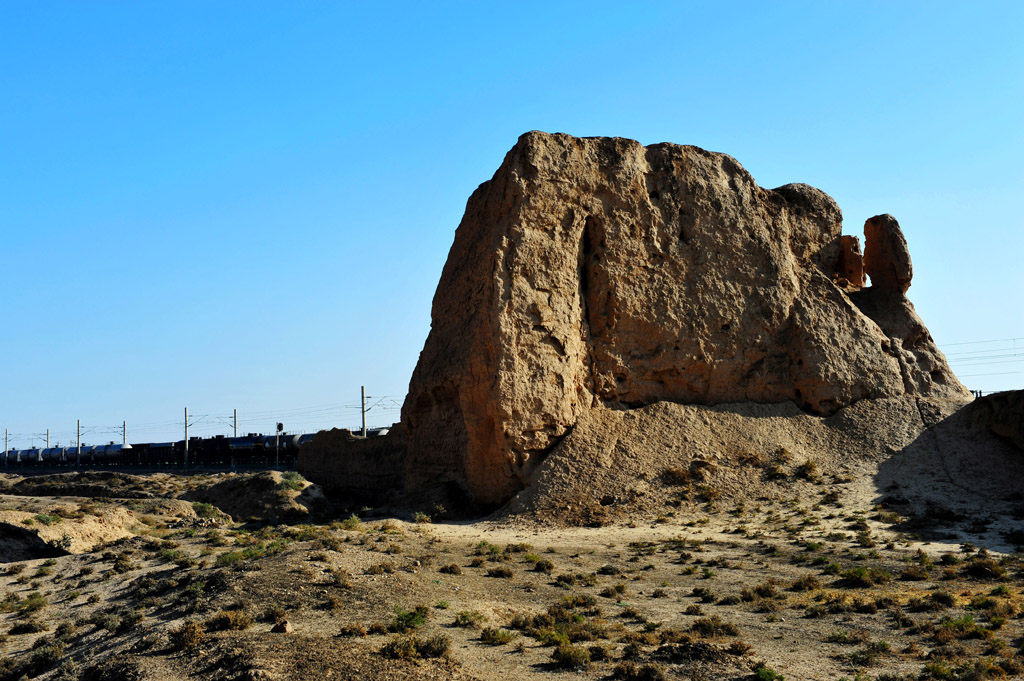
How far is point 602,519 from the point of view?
72.5 ft

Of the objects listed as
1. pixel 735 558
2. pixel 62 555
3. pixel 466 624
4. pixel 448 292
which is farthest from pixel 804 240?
pixel 62 555

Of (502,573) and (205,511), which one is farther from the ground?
(205,511)

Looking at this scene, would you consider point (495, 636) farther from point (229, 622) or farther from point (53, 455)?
→ point (53, 455)

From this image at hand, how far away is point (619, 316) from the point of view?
26.0 metres

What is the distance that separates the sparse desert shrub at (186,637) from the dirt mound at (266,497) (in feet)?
47.0

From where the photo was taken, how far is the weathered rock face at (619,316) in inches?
950

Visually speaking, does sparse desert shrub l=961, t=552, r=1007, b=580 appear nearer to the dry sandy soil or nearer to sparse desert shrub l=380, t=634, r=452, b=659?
the dry sandy soil

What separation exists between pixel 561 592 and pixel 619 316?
11.9 m

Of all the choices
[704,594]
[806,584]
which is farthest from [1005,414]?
[704,594]

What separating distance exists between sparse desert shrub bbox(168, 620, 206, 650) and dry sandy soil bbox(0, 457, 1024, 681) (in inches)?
1.2

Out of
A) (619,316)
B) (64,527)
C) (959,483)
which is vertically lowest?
(64,527)

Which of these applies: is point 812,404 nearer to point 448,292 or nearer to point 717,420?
point 717,420

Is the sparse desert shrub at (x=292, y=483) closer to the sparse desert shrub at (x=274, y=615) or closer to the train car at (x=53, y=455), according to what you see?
the sparse desert shrub at (x=274, y=615)

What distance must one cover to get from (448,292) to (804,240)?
477 inches
